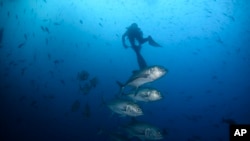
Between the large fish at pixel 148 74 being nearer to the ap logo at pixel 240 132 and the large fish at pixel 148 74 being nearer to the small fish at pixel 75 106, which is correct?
the ap logo at pixel 240 132

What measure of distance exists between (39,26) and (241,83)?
9.59m

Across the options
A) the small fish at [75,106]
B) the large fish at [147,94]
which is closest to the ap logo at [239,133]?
the large fish at [147,94]

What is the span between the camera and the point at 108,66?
14.3 meters

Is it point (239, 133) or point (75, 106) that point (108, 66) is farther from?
point (239, 133)

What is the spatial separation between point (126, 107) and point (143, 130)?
25.4 inches

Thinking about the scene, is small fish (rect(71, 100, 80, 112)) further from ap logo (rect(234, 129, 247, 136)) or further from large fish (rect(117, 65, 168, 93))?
ap logo (rect(234, 129, 247, 136))

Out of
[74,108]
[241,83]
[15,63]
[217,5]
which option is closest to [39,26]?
[15,63]

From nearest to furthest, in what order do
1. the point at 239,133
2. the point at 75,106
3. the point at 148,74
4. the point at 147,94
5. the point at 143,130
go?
1. the point at 239,133
2. the point at 148,74
3. the point at 147,94
4. the point at 143,130
5. the point at 75,106

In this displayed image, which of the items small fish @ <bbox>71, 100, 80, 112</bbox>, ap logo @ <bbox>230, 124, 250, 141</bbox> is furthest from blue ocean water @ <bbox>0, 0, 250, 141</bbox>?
ap logo @ <bbox>230, 124, 250, 141</bbox>

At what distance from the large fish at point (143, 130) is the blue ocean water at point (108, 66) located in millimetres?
4465

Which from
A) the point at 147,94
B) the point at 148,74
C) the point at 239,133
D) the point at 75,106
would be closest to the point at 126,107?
the point at 147,94

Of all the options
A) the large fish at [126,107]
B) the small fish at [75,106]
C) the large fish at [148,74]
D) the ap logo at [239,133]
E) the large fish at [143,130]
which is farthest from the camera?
the small fish at [75,106]

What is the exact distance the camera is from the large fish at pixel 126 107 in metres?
5.80

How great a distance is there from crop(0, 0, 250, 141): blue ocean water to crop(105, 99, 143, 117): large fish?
14.5 feet
